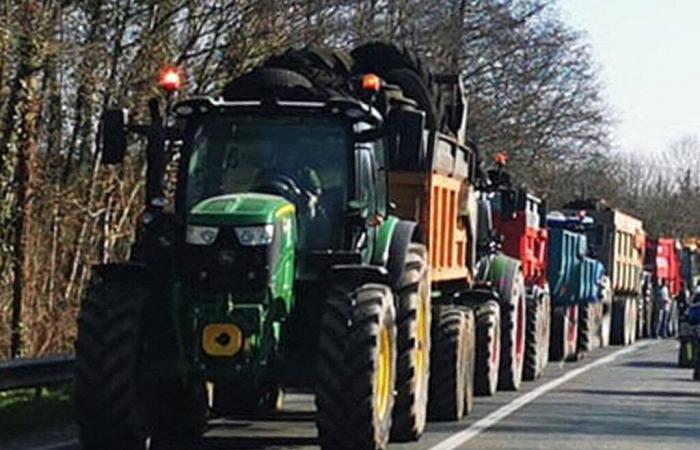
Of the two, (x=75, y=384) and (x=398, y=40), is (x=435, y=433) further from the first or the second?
(x=398, y=40)

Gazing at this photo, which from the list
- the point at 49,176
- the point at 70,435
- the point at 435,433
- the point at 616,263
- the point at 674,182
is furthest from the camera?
the point at 674,182

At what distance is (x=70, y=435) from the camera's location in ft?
54.3

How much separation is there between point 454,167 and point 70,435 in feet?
19.5

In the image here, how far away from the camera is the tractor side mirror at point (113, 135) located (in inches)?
604

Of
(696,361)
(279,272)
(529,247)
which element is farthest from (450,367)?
(529,247)

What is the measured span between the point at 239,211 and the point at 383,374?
68.5 inches

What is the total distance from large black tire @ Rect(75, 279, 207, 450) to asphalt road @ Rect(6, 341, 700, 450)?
2.98ft

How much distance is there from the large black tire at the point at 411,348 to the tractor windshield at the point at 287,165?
0.99 m

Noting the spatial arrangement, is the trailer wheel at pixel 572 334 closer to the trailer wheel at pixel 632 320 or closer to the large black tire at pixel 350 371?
the trailer wheel at pixel 632 320

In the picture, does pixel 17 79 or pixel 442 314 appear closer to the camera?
pixel 442 314

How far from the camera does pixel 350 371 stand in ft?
47.6

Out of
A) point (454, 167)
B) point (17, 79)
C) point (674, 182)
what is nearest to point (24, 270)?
point (17, 79)

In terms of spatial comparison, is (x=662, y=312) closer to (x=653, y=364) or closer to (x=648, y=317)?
(x=648, y=317)

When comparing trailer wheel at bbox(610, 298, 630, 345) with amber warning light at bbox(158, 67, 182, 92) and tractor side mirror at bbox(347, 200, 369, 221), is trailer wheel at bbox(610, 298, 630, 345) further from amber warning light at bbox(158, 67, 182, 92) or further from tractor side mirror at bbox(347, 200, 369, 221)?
amber warning light at bbox(158, 67, 182, 92)
